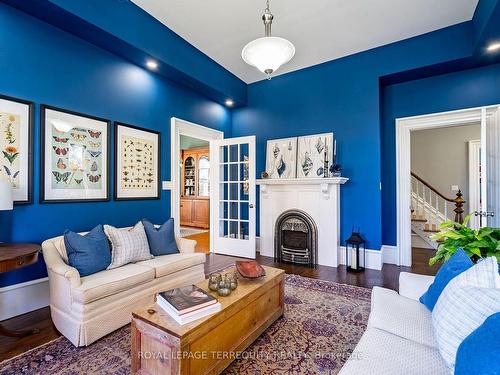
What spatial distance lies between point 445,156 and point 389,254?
353cm

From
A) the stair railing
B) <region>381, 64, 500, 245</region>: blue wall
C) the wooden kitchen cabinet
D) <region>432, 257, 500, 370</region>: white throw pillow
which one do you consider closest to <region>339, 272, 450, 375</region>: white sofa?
<region>432, 257, 500, 370</region>: white throw pillow

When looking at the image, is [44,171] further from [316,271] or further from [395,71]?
[395,71]

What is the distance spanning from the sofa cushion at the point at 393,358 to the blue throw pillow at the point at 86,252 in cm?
215

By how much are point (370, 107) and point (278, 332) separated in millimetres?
3472

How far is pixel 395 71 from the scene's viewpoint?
377 centimetres

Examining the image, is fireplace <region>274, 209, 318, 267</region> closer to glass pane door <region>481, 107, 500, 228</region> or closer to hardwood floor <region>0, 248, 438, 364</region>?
hardwood floor <region>0, 248, 438, 364</region>

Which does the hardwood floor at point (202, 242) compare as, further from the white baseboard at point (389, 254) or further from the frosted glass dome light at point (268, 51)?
the frosted glass dome light at point (268, 51)

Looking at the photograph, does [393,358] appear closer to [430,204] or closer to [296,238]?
[296,238]

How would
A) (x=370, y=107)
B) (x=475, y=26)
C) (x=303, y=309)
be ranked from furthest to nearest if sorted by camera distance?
(x=370, y=107) < (x=475, y=26) < (x=303, y=309)

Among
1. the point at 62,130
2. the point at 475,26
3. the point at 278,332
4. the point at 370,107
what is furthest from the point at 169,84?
the point at 475,26

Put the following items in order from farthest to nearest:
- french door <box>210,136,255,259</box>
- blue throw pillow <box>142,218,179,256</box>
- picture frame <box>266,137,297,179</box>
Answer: french door <box>210,136,255,259</box>, picture frame <box>266,137,297,179</box>, blue throw pillow <box>142,218,179,256</box>

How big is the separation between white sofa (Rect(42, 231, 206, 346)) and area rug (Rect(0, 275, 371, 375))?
114 millimetres

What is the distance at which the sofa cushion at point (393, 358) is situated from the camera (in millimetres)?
1091

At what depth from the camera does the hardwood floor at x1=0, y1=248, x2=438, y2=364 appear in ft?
6.55
